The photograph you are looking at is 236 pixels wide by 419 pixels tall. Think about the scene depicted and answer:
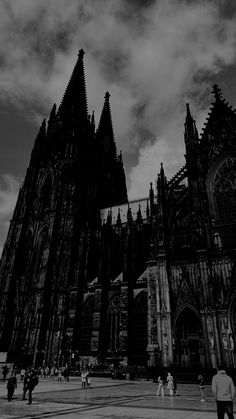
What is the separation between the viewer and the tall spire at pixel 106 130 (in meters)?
63.5

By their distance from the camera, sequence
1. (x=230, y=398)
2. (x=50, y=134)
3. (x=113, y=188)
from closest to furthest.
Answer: (x=230, y=398) < (x=50, y=134) < (x=113, y=188)

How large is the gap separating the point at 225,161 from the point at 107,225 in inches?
614

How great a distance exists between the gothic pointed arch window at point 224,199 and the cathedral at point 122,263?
0.09 metres

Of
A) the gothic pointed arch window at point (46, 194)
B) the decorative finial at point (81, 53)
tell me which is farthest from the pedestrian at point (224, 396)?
the decorative finial at point (81, 53)

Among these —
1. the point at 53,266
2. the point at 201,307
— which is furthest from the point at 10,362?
the point at 201,307

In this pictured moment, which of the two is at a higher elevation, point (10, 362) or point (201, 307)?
point (201, 307)

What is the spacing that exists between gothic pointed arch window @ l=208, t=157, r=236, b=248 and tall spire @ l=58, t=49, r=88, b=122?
3198cm

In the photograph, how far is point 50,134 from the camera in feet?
176

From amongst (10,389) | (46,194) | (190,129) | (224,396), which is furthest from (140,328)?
(224,396)

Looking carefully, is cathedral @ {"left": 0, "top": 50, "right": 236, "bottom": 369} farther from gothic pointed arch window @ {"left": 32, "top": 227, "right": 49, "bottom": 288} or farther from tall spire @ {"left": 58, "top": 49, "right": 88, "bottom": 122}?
tall spire @ {"left": 58, "top": 49, "right": 88, "bottom": 122}

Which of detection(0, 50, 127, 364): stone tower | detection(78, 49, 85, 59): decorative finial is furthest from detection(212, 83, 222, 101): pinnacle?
detection(78, 49, 85, 59): decorative finial

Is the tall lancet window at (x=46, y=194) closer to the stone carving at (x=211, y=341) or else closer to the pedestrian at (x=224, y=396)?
the stone carving at (x=211, y=341)

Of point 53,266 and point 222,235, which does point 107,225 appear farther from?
point 222,235

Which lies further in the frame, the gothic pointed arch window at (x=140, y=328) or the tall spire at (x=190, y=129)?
the tall spire at (x=190, y=129)
